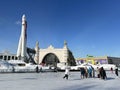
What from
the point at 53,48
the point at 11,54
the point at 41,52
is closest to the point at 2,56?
the point at 11,54

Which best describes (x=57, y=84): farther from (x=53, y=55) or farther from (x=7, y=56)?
(x=53, y=55)

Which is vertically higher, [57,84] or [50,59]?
[50,59]

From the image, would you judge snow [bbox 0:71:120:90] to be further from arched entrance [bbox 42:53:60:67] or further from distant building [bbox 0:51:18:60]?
arched entrance [bbox 42:53:60:67]

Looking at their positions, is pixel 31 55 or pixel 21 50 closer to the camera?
pixel 21 50

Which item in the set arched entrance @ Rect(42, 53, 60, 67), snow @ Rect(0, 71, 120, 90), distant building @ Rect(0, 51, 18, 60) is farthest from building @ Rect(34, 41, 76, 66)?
snow @ Rect(0, 71, 120, 90)

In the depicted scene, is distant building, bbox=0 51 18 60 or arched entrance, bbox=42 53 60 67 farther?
arched entrance, bbox=42 53 60 67

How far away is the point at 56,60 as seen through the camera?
144 meters

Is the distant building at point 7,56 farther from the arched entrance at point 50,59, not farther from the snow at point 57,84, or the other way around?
the snow at point 57,84

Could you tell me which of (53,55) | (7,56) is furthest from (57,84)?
(53,55)

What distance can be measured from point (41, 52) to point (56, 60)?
45.4 feet

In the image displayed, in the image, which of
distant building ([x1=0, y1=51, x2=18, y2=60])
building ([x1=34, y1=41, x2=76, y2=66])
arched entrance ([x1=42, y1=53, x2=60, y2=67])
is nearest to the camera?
distant building ([x1=0, y1=51, x2=18, y2=60])

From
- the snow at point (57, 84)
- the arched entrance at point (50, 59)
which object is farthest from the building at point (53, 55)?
the snow at point (57, 84)

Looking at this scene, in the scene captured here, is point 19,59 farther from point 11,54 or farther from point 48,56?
point 48,56

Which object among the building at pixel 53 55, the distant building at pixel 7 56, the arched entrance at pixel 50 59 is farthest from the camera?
the arched entrance at pixel 50 59
